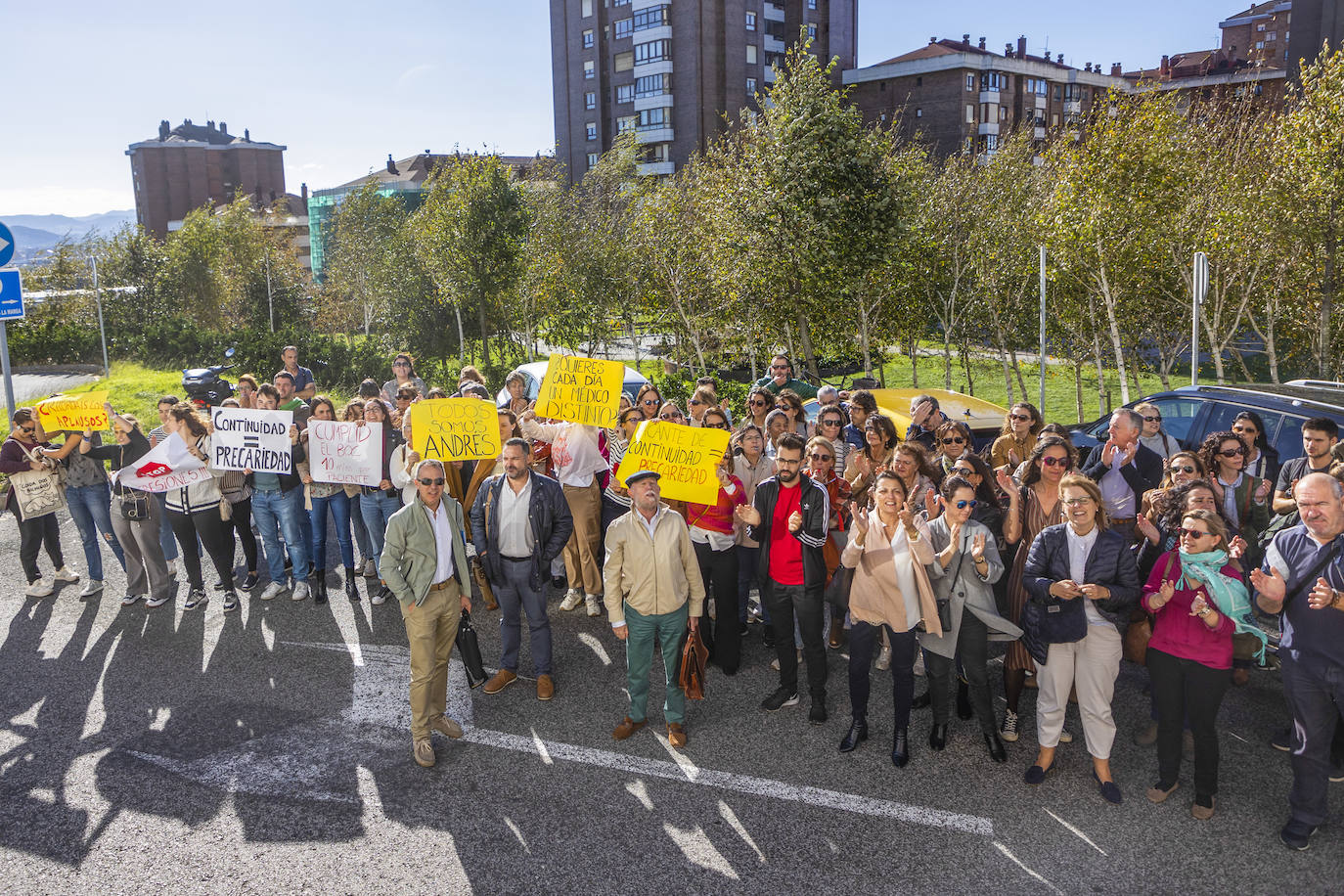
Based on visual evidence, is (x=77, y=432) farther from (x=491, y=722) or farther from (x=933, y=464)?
(x=933, y=464)

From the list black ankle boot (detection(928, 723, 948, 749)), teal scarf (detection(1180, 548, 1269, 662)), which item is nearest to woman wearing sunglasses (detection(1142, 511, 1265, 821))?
teal scarf (detection(1180, 548, 1269, 662))

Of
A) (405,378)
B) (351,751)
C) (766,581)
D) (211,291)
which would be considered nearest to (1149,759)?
(766,581)

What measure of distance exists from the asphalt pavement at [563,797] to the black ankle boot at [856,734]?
8 cm

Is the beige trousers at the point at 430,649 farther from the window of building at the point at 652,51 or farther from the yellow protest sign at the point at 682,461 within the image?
the window of building at the point at 652,51

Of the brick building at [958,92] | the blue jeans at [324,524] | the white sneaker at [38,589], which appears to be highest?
the brick building at [958,92]

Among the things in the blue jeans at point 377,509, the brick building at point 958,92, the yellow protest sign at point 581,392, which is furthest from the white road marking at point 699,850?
the brick building at point 958,92

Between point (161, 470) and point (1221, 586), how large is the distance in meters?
8.45

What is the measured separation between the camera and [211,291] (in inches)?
1478

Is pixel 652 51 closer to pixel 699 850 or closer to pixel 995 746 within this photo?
pixel 995 746

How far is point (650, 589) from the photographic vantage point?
596cm

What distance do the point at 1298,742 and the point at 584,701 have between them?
14.5 feet

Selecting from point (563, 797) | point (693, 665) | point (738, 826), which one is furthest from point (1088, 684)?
point (563, 797)

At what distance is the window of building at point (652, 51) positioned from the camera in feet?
205

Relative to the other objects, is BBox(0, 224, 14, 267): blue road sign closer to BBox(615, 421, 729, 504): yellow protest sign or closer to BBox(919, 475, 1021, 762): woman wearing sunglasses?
BBox(615, 421, 729, 504): yellow protest sign
